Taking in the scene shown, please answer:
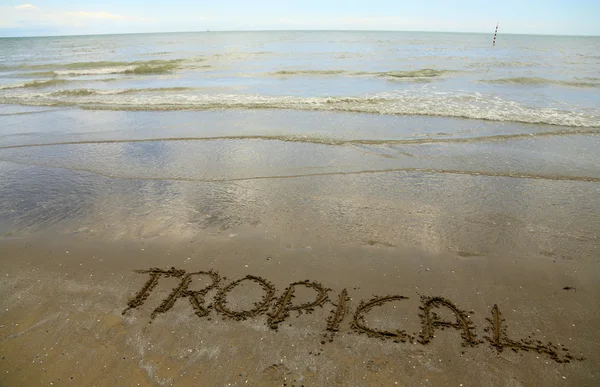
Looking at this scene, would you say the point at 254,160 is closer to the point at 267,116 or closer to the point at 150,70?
the point at 267,116

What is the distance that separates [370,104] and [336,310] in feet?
42.7

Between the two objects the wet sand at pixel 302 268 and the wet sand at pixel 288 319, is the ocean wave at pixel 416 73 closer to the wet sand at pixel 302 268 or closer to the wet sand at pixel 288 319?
the wet sand at pixel 302 268

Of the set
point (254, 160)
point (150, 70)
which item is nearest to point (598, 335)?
point (254, 160)

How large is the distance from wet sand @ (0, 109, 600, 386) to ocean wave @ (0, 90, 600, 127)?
4.28 metres

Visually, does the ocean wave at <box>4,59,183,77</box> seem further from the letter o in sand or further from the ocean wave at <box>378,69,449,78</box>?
the letter o in sand

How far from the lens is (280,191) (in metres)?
7.39

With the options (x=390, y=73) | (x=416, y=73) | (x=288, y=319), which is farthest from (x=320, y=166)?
(x=416, y=73)

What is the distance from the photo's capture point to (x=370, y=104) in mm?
15648

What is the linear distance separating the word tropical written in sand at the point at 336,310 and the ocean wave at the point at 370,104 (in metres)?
10.9

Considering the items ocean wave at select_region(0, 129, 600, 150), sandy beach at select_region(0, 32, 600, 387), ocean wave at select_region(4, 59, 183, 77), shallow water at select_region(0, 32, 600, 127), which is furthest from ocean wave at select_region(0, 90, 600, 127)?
ocean wave at select_region(4, 59, 183, 77)

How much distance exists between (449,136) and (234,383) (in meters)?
10.1

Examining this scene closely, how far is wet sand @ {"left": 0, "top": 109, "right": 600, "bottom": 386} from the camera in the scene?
359cm

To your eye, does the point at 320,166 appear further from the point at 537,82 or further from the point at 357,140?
the point at 537,82

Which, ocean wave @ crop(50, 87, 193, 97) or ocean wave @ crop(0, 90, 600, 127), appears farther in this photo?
ocean wave @ crop(50, 87, 193, 97)
